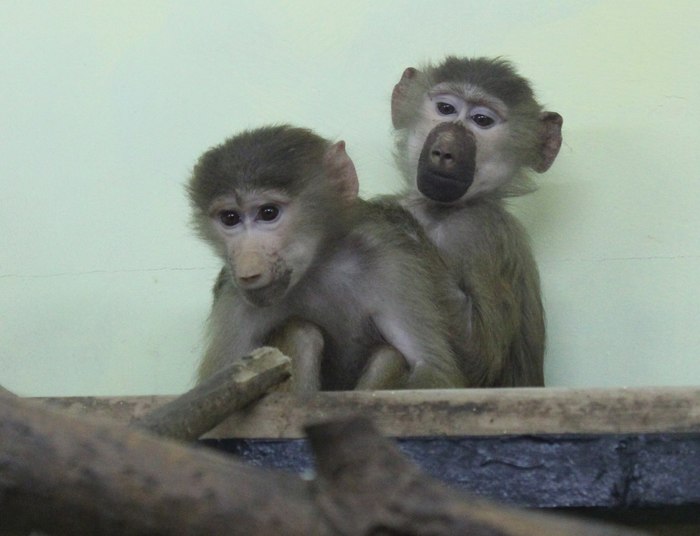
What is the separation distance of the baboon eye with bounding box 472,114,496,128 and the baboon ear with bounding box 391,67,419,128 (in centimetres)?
19

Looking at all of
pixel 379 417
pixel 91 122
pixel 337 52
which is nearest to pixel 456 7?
pixel 337 52

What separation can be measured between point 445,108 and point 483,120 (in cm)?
11

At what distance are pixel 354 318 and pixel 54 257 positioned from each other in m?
0.98

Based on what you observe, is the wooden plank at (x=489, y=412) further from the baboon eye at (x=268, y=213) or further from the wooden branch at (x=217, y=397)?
the baboon eye at (x=268, y=213)

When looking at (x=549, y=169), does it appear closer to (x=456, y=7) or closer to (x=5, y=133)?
(x=456, y=7)

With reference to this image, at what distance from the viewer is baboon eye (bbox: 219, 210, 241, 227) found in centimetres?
266

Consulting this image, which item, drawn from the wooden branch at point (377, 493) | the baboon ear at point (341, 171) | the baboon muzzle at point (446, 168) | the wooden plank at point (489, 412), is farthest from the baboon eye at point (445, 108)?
the wooden branch at point (377, 493)

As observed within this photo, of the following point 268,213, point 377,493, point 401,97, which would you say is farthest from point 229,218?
point 377,493

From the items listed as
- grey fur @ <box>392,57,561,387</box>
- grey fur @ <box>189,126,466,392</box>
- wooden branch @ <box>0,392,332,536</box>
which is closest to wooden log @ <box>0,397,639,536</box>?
wooden branch @ <box>0,392,332,536</box>

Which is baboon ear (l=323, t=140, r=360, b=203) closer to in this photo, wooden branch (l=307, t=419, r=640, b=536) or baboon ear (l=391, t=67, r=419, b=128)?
baboon ear (l=391, t=67, r=419, b=128)

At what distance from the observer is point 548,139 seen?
3111 mm

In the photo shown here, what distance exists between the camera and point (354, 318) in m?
2.75

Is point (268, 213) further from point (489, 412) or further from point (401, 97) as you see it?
point (489, 412)

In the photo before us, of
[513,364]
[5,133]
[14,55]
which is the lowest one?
[513,364]
